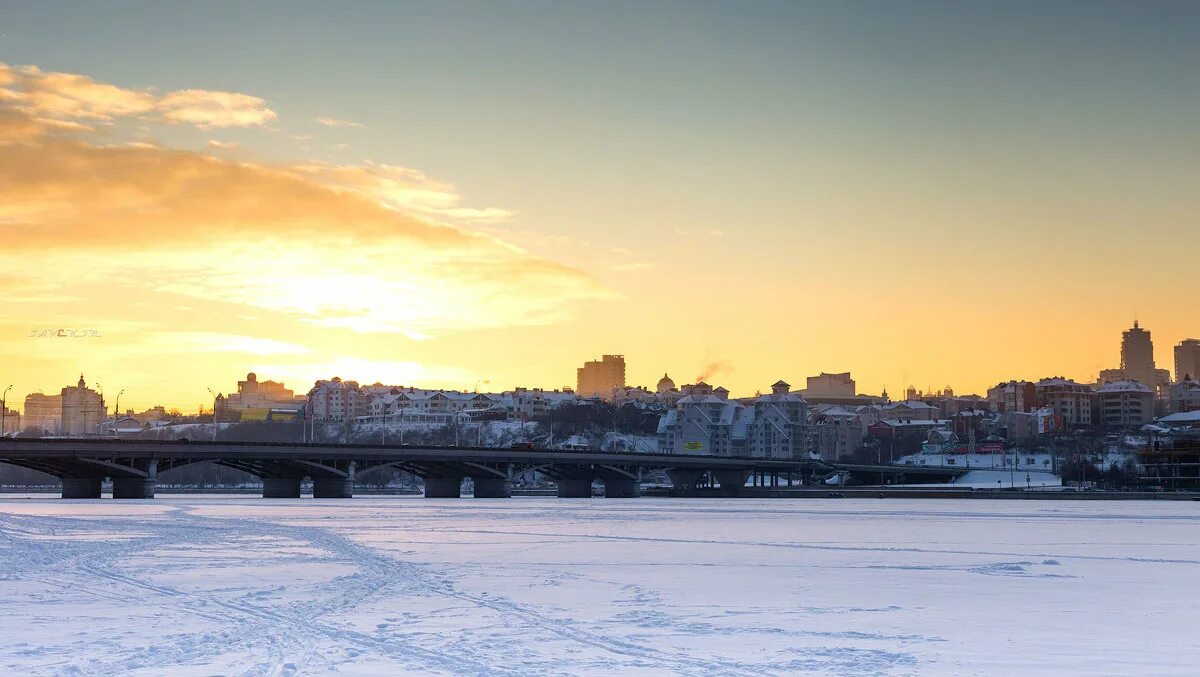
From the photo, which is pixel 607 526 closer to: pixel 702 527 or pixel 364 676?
pixel 702 527

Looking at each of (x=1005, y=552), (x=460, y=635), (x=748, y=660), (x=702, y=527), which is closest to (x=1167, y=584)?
(x=1005, y=552)

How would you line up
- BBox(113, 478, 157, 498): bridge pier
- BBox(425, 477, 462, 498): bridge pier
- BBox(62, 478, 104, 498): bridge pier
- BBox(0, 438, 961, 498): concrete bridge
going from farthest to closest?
BBox(425, 477, 462, 498): bridge pier
BBox(62, 478, 104, 498): bridge pier
BBox(113, 478, 157, 498): bridge pier
BBox(0, 438, 961, 498): concrete bridge

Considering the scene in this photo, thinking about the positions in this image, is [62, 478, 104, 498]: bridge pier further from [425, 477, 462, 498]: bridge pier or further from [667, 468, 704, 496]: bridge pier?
[667, 468, 704, 496]: bridge pier

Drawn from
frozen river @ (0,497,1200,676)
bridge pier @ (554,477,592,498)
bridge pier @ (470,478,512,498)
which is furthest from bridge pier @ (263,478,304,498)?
frozen river @ (0,497,1200,676)

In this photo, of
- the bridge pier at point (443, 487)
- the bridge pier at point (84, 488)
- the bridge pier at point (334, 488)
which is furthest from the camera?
the bridge pier at point (443, 487)

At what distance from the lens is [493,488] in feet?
487

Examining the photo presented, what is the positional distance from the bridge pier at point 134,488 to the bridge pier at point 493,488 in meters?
42.1

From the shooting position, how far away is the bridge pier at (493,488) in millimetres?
147375

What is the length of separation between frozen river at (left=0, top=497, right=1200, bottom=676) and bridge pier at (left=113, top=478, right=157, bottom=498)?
76961mm

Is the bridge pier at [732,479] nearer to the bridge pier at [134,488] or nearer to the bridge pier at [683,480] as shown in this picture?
the bridge pier at [683,480]

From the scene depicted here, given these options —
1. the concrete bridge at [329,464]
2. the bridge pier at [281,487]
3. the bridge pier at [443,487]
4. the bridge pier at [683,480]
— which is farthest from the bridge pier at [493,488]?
the bridge pier at [683,480]

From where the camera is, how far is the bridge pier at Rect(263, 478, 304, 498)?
138500mm

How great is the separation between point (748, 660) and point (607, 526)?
43049mm

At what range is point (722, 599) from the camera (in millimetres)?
25312
